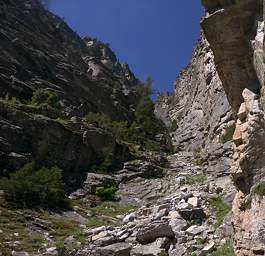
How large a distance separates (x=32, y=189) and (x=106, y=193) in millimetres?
5513

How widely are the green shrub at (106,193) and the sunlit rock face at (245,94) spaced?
17580 millimetres

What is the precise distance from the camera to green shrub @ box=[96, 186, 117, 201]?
29.4 m

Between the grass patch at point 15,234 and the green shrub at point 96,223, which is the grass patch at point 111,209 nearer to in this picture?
the green shrub at point 96,223

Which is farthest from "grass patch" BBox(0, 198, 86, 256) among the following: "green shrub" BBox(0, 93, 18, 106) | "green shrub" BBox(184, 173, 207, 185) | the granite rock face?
"green shrub" BBox(0, 93, 18, 106)

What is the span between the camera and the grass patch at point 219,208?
58.0 feet

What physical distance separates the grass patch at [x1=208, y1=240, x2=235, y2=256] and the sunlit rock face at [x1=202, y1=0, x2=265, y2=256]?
203cm

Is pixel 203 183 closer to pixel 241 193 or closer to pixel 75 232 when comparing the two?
pixel 75 232

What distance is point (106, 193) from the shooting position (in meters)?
29.9

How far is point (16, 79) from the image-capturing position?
45.2 metres

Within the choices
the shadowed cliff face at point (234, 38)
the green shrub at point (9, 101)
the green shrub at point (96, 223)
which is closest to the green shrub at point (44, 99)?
the green shrub at point (9, 101)

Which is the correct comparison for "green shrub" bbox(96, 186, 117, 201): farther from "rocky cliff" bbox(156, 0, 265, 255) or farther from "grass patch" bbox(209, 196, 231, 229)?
"rocky cliff" bbox(156, 0, 265, 255)

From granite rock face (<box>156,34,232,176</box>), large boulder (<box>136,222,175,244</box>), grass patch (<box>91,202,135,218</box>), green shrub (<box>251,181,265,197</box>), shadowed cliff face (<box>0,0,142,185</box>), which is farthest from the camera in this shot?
shadowed cliff face (<box>0,0,142,185</box>)

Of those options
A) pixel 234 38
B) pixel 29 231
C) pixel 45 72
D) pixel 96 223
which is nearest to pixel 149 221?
pixel 96 223

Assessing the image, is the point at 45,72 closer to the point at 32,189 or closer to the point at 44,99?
the point at 44,99
